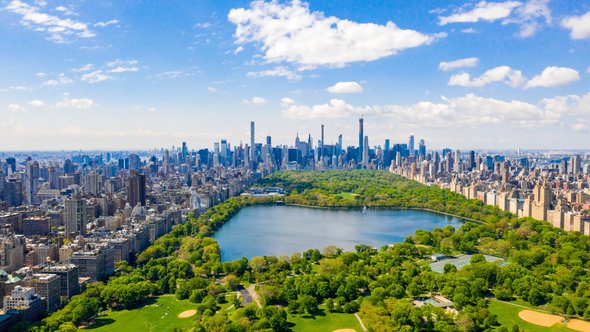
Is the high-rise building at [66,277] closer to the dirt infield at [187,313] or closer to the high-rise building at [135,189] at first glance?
the dirt infield at [187,313]

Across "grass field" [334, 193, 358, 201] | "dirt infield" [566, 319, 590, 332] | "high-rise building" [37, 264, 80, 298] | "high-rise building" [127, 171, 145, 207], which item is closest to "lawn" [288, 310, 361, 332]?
"dirt infield" [566, 319, 590, 332]

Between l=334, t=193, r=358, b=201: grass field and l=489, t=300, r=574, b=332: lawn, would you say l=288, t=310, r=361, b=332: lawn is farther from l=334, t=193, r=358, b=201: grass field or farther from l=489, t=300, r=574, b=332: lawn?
l=334, t=193, r=358, b=201: grass field

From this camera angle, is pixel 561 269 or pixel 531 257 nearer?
pixel 561 269

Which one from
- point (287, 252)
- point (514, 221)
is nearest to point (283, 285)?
point (287, 252)

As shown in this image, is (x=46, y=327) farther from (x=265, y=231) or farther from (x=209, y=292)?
(x=265, y=231)

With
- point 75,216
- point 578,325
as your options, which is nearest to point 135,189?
point 75,216

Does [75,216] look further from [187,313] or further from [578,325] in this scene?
[578,325]
